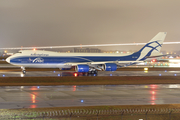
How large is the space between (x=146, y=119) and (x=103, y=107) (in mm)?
3847

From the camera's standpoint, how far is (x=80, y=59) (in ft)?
145

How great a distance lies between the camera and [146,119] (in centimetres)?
1188

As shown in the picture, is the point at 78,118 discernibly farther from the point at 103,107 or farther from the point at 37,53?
the point at 37,53

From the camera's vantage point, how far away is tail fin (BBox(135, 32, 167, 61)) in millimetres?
47562

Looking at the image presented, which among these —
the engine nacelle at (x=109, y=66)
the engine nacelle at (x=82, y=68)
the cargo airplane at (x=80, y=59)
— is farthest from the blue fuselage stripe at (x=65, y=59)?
the engine nacelle at (x=109, y=66)

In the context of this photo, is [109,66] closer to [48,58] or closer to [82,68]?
[82,68]

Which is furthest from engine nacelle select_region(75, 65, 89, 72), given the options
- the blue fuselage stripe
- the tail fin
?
the tail fin

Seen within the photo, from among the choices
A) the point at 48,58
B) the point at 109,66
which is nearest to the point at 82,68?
the point at 109,66

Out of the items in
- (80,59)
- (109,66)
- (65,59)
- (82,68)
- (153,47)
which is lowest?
(82,68)

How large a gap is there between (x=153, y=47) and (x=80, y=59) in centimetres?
1675

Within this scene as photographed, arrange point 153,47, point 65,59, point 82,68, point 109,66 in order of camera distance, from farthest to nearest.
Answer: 1. point 153,47
2. point 65,59
3. point 109,66
4. point 82,68

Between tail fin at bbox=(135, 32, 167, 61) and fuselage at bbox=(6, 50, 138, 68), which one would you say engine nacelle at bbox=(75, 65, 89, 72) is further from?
tail fin at bbox=(135, 32, 167, 61)

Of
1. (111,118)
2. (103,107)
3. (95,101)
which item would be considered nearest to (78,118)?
(111,118)

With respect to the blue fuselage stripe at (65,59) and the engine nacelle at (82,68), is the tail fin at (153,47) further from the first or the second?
the engine nacelle at (82,68)
